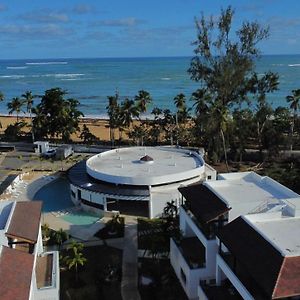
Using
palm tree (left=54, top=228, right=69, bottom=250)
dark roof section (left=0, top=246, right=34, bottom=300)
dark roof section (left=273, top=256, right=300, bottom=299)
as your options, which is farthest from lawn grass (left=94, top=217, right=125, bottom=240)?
dark roof section (left=273, top=256, right=300, bottom=299)

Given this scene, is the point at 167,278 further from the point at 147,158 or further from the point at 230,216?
the point at 147,158

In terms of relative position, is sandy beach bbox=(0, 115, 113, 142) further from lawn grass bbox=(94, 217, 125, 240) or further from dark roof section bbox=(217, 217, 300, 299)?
dark roof section bbox=(217, 217, 300, 299)

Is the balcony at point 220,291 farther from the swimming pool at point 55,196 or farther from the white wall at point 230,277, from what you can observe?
the swimming pool at point 55,196

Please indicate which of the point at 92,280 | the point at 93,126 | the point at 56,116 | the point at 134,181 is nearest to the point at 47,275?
the point at 92,280

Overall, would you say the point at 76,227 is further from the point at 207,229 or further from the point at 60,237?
the point at 207,229

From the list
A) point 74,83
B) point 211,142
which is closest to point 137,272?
point 211,142
